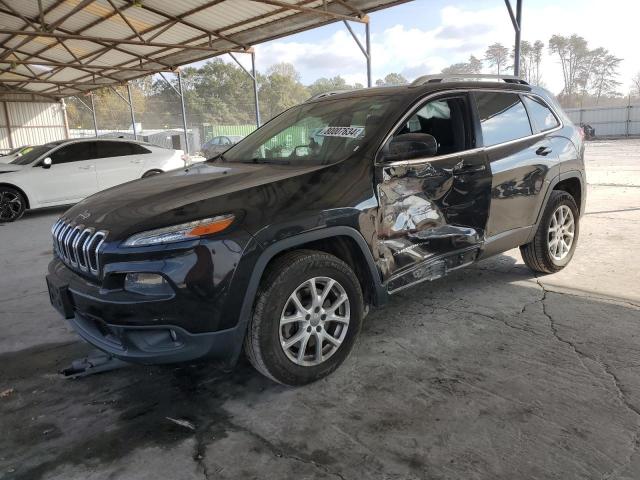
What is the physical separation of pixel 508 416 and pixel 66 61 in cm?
2128

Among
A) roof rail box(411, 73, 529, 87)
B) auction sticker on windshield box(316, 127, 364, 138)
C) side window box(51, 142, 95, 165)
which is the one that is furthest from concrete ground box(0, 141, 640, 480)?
side window box(51, 142, 95, 165)

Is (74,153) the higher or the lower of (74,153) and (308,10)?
the lower

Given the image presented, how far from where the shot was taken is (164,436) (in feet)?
8.20

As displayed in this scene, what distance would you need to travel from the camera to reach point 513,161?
13.0ft

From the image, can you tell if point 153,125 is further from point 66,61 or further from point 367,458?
point 367,458

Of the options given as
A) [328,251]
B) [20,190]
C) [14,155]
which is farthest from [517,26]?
[14,155]

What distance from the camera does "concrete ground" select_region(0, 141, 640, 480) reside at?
2.25 m

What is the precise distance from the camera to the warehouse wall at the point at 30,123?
90.1 feet

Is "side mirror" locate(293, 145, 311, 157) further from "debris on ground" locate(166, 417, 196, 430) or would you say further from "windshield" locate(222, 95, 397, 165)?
"debris on ground" locate(166, 417, 196, 430)

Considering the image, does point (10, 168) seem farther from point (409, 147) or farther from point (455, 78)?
point (409, 147)

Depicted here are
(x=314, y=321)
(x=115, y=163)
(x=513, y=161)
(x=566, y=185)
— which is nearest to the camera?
(x=314, y=321)

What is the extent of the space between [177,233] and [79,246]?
701 millimetres

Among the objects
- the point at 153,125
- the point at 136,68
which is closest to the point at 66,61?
the point at 136,68

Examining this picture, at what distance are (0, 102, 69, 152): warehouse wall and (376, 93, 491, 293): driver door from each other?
2967 centimetres
